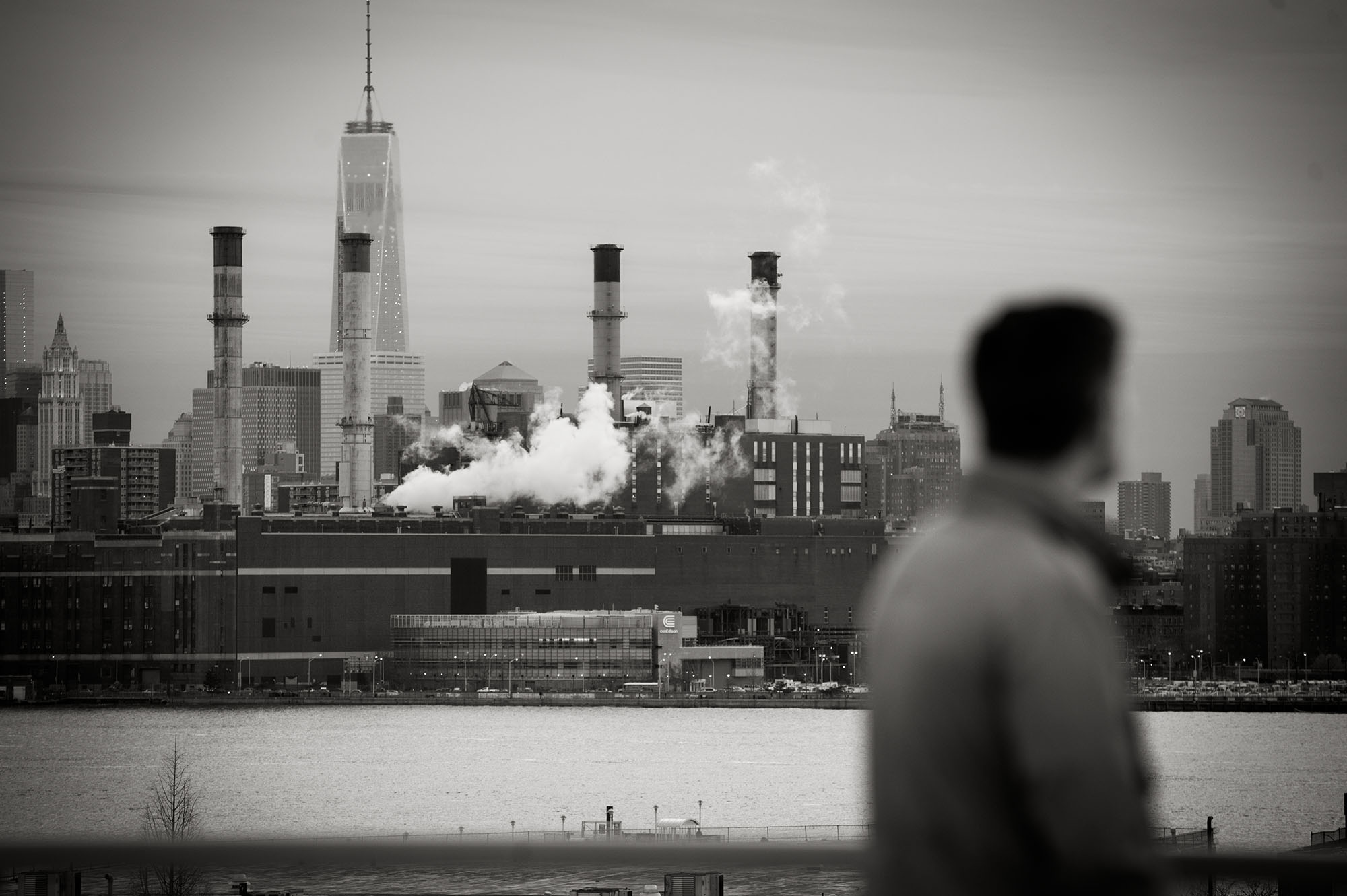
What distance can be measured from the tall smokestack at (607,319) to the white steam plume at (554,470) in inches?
32.0

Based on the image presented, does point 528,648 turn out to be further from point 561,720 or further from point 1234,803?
point 1234,803

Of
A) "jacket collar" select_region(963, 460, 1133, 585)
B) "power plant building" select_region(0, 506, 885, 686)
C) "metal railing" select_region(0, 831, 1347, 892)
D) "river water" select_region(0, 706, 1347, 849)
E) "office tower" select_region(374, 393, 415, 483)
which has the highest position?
"office tower" select_region(374, 393, 415, 483)

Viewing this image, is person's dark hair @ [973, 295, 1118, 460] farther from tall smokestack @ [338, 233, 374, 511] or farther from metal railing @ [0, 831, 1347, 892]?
tall smokestack @ [338, 233, 374, 511]

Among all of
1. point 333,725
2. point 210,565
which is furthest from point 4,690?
point 333,725

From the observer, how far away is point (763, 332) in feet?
237

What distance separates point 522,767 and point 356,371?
25508mm

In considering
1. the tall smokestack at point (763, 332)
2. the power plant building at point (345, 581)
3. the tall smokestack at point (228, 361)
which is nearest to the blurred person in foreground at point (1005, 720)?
Answer: the power plant building at point (345, 581)

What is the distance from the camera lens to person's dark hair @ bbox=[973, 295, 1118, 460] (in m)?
1.54

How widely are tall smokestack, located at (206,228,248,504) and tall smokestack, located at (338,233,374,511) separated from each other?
3.68 m

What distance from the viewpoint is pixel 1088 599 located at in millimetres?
1438

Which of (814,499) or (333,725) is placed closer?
(333,725)

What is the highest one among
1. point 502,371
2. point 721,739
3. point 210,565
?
point 502,371

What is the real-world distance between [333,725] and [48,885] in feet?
173

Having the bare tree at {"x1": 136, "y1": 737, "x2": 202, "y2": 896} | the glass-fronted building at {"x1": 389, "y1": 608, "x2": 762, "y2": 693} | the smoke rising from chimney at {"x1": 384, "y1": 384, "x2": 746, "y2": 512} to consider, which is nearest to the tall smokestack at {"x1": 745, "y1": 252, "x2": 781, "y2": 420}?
the smoke rising from chimney at {"x1": 384, "y1": 384, "x2": 746, "y2": 512}
